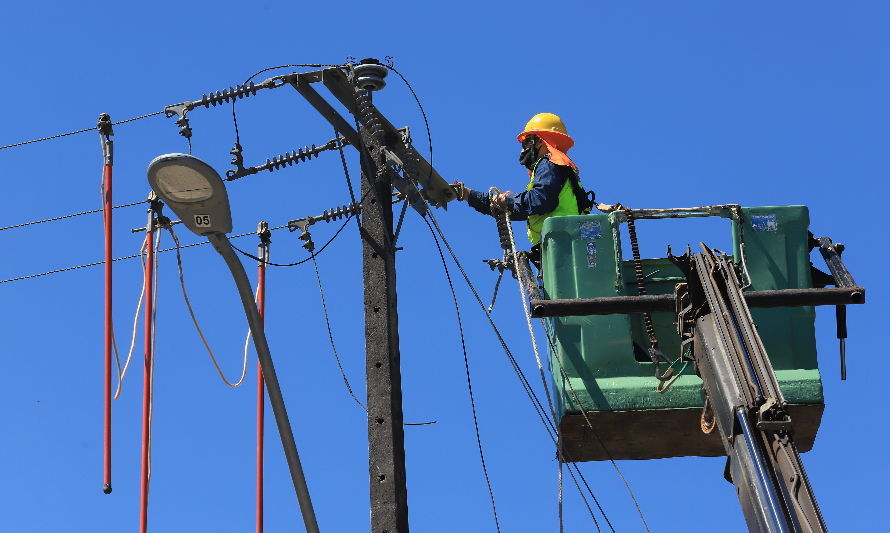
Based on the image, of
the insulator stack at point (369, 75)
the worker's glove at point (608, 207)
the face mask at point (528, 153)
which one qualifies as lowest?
the worker's glove at point (608, 207)

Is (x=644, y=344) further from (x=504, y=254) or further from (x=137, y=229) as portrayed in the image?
(x=137, y=229)

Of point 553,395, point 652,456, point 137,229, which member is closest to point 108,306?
point 137,229

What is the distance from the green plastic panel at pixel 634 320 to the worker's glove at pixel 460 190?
1.10 metres

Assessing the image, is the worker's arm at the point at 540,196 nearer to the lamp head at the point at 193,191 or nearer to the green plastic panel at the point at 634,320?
the green plastic panel at the point at 634,320

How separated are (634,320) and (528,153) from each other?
2.11m

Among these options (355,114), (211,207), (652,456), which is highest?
(355,114)

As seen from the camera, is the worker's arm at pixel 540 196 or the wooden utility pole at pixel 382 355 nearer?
the wooden utility pole at pixel 382 355

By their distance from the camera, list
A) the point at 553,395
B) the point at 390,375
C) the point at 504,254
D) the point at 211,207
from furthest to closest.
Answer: the point at 504,254 < the point at 553,395 < the point at 390,375 < the point at 211,207

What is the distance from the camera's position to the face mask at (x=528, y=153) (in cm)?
1390

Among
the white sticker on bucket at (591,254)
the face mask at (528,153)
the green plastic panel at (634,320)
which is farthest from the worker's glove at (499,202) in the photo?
the white sticker on bucket at (591,254)

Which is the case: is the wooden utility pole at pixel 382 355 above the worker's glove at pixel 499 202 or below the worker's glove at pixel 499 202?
below

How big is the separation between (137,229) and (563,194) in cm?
317

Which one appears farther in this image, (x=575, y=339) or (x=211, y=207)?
(x=575, y=339)

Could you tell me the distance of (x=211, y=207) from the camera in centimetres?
955
